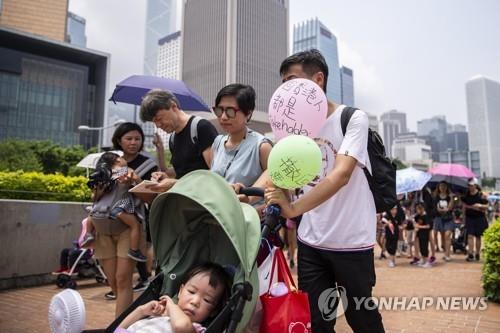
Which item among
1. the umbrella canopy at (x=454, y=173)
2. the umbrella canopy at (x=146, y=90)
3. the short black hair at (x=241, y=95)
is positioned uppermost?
the umbrella canopy at (x=146, y=90)

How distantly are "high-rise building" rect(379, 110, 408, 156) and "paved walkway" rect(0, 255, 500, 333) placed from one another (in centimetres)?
15018

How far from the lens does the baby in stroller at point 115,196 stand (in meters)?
3.21

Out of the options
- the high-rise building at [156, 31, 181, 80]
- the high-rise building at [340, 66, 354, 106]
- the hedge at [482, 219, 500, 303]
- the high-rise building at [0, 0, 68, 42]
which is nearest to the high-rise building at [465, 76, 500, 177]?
the high-rise building at [340, 66, 354, 106]

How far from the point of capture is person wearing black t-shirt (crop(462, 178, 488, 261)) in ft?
28.2

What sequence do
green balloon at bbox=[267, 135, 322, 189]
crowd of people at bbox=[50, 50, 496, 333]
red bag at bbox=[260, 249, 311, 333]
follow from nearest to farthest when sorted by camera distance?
red bag at bbox=[260, 249, 311, 333] → green balloon at bbox=[267, 135, 322, 189] → crowd of people at bbox=[50, 50, 496, 333]

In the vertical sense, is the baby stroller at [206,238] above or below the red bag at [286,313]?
above

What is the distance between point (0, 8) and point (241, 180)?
103m

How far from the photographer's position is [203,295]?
1.88 metres

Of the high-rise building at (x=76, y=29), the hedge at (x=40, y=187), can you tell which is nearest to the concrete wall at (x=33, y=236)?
the hedge at (x=40, y=187)

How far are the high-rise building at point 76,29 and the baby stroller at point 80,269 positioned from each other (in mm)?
159082

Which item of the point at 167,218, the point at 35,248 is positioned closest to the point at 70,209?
the point at 35,248

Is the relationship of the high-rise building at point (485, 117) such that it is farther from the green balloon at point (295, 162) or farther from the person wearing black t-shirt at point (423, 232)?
the green balloon at point (295, 162)

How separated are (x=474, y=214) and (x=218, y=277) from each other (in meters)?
8.71

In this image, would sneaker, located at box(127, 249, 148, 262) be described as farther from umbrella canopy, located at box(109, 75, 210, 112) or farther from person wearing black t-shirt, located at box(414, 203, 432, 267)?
person wearing black t-shirt, located at box(414, 203, 432, 267)
